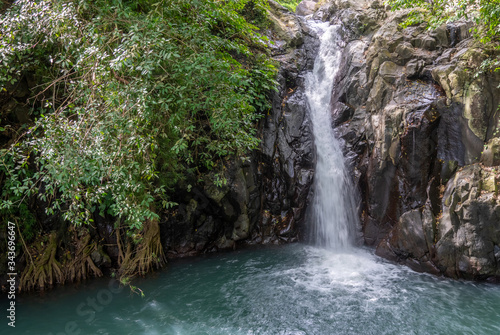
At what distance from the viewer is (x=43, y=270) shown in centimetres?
672

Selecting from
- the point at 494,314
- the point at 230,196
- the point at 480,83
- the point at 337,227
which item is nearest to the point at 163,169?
the point at 230,196

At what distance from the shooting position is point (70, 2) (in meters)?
4.58

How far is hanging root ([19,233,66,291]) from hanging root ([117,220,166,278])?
1342 millimetres

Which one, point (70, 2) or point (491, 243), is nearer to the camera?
point (70, 2)

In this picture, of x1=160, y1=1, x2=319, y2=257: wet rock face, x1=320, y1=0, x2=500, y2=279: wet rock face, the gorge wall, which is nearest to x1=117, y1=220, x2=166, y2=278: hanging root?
the gorge wall

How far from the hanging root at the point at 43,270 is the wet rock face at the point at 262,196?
2.57m

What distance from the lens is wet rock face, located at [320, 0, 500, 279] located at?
246 inches

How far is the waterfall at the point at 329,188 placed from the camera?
8891 mm

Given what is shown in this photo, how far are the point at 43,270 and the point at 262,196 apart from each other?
594 cm

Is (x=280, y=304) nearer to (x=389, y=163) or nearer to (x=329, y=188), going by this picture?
(x=329, y=188)

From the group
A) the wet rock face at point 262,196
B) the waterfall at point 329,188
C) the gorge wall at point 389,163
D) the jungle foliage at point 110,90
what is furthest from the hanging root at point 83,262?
the waterfall at point 329,188

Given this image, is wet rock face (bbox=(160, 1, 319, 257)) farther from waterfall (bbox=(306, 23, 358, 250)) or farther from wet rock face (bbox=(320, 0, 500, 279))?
wet rock face (bbox=(320, 0, 500, 279))

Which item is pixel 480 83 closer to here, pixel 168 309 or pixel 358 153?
pixel 358 153

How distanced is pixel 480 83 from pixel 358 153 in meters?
3.41
